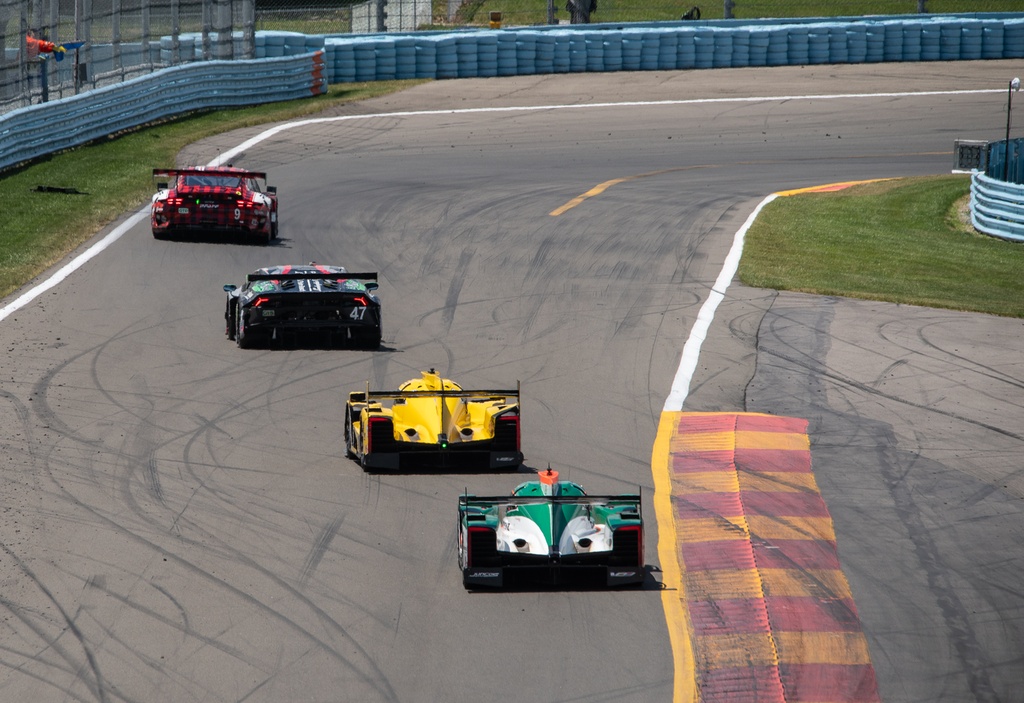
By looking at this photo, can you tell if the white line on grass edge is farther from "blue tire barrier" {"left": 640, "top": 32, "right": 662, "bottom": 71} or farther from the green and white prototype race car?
"blue tire barrier" {"left": 640, "top": 32, "right": 662, "bottom": 71}

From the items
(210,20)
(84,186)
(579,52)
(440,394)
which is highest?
(210,20)

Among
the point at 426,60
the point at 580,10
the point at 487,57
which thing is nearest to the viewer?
the point at 426,60

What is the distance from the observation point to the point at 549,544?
1163 centimetres

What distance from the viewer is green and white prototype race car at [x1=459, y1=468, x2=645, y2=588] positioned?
1155cm

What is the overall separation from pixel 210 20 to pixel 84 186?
1207 cm

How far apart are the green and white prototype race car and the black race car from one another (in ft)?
23.4

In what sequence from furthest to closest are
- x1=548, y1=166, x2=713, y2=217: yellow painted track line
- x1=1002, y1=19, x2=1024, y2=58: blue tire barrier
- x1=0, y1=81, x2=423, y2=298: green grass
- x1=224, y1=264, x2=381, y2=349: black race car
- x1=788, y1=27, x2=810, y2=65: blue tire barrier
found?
1. x1=1002, y1=19, x2=1024, y2=58: blue tire barrier
2. x1=788, y1=27, x2=810, y2=65: blue tire barrier
3. x1=548, y1=166, x2=713, y2=217: yellow painted track line
4. x1=0, y1=81, x2=423, y2=298: green grass
5. x1=224, y1=264, x2=381, y2=349: black race car

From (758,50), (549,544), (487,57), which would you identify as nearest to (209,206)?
(549,544)

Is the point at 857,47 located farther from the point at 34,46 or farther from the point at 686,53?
the point at 34,46

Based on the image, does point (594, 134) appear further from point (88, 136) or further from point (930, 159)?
point (88, 136)

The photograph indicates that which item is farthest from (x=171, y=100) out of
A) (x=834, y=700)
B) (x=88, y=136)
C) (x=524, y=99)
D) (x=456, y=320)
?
(x=834, y=700)

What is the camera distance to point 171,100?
37344mm

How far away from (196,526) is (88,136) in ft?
74.8

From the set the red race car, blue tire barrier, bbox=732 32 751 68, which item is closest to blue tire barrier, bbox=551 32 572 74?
blue tire barrier, bbox=732 32 751 68
